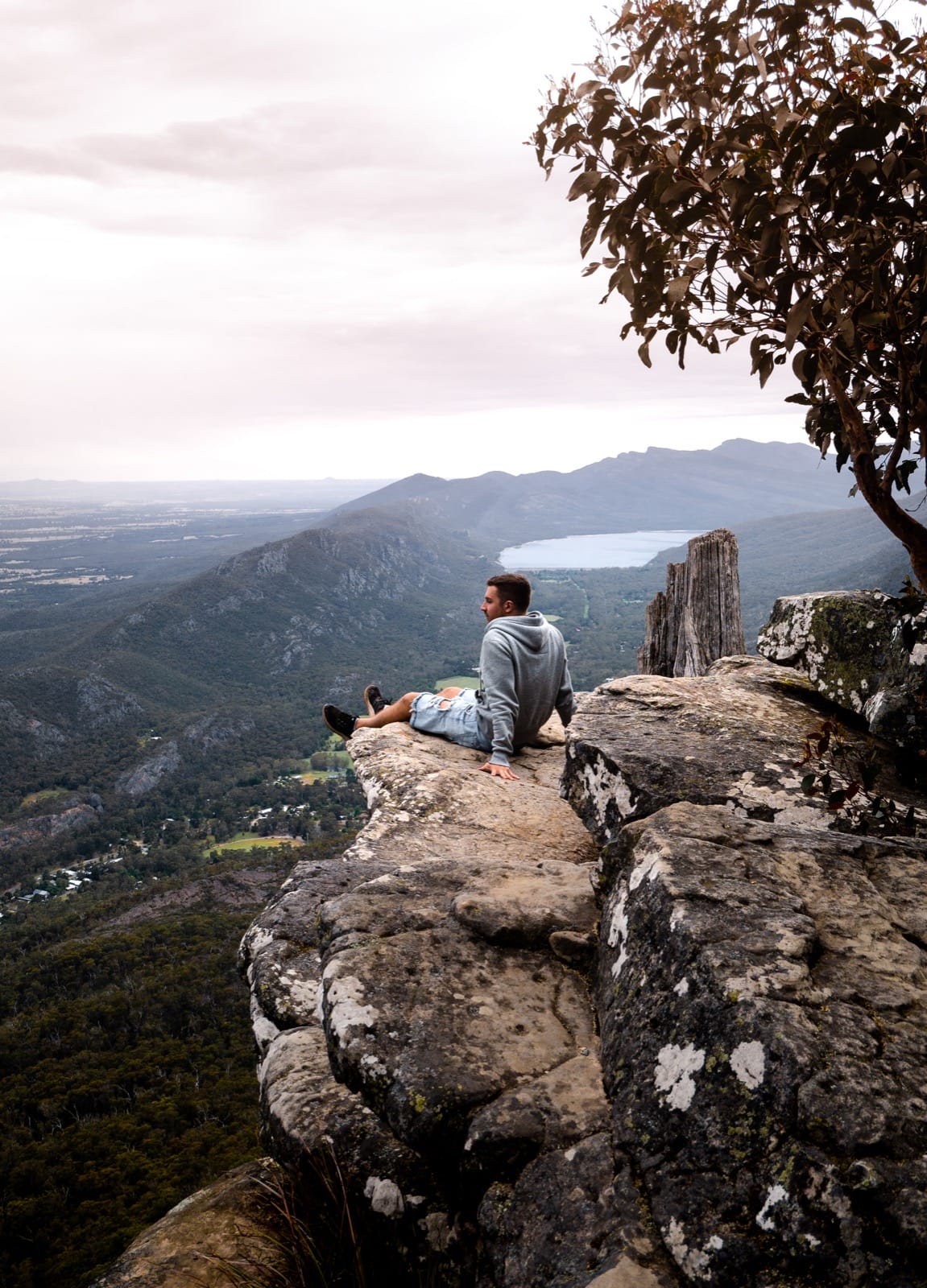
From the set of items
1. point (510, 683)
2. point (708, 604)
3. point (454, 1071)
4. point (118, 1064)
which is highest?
point (708, 604)

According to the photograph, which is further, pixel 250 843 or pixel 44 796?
pixel 44 796

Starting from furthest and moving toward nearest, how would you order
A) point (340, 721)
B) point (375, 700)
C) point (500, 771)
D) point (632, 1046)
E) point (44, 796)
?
point (44, 796) → point (375, 700) → point (340, 721) → point (500, 771) → point (632, 1046)

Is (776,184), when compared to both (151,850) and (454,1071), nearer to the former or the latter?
(454,1071)

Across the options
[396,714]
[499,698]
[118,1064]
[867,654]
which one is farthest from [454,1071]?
[118,1064]

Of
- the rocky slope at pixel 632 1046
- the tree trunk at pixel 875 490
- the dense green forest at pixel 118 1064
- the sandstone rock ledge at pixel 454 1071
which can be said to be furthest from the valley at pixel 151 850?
the tree trunk at pixel 875 490

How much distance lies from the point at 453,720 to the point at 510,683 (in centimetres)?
117

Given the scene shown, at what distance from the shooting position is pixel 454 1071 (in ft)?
9.69

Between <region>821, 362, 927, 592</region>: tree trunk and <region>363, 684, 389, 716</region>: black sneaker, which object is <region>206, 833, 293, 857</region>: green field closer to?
<region>363, 684, 389, 716</region>: black sneaker

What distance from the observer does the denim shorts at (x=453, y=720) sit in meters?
7.59

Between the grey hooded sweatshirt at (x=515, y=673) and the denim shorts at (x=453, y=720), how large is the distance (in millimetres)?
335

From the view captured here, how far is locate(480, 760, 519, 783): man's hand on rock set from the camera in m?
6.66

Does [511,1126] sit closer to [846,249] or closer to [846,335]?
[846,335]

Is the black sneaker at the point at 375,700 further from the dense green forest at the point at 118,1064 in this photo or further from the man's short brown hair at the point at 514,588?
the dense green forest at the point at 118,1064

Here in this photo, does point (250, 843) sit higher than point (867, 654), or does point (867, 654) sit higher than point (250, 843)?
point (867, 654)
